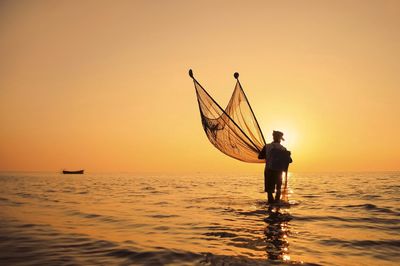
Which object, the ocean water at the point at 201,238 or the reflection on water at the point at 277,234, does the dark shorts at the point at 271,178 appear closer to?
the reflection on water at the point at 277,234

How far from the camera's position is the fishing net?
15211mm

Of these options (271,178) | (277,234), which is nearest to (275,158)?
(271,178)

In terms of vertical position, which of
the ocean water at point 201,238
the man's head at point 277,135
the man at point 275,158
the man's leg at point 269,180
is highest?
the man's head at point 277,135

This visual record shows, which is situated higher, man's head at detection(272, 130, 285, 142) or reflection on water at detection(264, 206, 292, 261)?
man's head at detection(272, 130, 285, 142)

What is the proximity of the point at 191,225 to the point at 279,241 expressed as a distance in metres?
3.41

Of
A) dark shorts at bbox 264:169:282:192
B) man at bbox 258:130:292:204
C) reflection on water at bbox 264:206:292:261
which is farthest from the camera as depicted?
dark shorts at bbox 264:169:282:192

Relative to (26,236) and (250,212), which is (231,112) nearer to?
(250,212)

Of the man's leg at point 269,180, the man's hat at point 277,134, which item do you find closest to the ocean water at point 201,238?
the man's leg at point 269,180

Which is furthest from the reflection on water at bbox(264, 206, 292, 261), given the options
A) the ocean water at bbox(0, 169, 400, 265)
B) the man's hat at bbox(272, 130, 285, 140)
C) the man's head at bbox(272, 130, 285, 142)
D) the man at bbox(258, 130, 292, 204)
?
the man's hat at bbox(272, 130, 285, 140)

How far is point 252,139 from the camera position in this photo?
15.2 m

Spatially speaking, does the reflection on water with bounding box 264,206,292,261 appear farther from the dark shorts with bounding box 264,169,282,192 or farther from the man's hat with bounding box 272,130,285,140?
the man's hat with bounding box 272,130,285,140

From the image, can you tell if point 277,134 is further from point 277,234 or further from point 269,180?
point 277,234

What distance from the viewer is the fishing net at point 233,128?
15.2 meters

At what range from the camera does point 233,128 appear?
1529 cm
